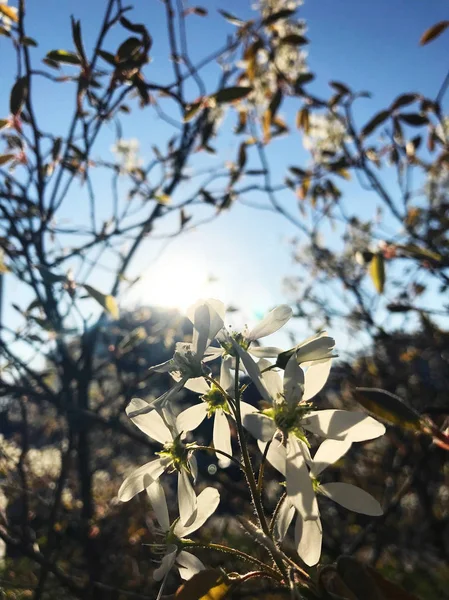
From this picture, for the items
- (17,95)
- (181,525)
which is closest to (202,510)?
(181,525)

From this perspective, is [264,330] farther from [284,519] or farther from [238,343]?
[284,519]

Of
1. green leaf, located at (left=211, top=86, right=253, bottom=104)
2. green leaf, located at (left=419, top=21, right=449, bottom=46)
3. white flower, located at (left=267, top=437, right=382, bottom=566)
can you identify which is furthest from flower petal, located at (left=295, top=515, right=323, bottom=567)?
green leaf, located at (left=419, top=21, right=449, bottom=46)

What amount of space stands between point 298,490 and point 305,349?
128 mm

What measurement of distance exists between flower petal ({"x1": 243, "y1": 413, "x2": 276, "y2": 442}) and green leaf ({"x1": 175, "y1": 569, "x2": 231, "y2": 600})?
0.37 feet

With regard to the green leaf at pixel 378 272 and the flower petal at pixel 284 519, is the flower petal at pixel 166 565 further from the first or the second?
the green leaf at pixel 378 272

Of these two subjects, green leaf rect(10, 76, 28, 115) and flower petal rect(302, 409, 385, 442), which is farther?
green leaf rect(10, 76, 28, 115)

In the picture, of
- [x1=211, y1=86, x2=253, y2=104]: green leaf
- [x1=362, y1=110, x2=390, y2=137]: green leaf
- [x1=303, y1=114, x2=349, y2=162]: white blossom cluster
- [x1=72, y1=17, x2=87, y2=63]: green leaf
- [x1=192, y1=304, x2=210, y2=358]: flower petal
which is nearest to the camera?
[x1=192, y1=304, x2=210, y2=358]: flower petal

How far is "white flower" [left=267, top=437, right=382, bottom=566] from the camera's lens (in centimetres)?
40

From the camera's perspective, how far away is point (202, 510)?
53cm

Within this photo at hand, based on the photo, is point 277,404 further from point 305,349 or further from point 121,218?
point 121,218

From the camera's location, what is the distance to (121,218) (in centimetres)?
149

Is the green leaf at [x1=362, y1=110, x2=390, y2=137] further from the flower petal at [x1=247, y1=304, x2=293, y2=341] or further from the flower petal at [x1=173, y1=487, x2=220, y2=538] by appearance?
the flower petal at [x1=173, y1=487, x2=220, y2=538]

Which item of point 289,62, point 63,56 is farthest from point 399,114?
point 63,56

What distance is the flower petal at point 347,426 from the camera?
428 millimetres
